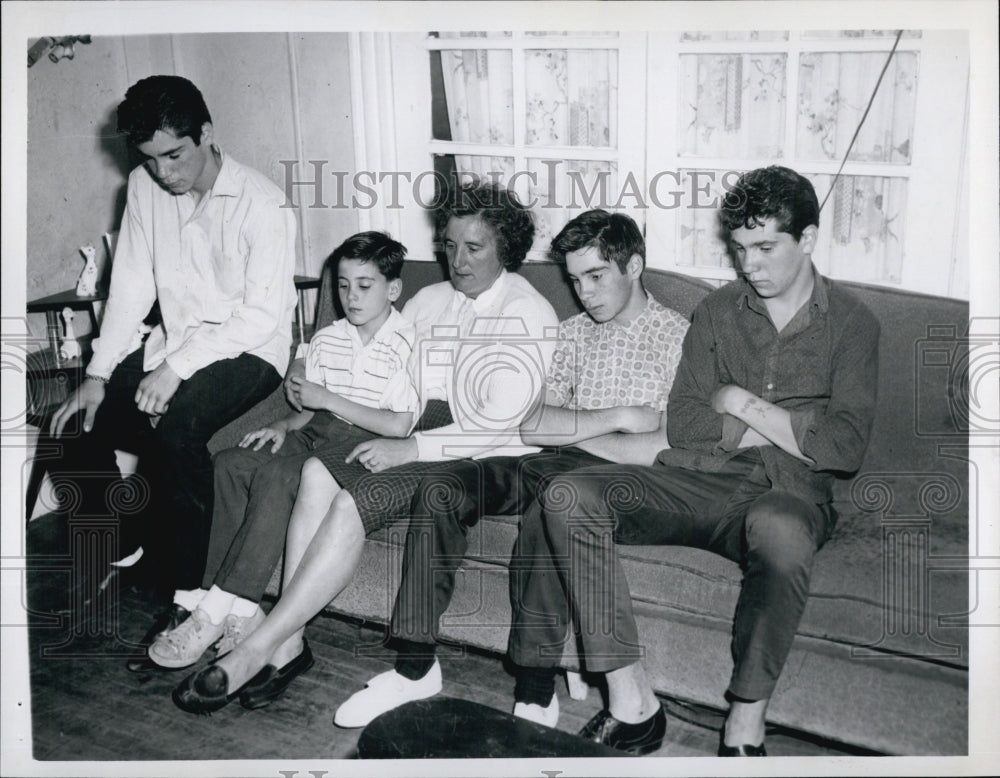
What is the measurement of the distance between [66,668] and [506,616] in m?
1.11

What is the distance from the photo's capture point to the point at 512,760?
5.31 ft

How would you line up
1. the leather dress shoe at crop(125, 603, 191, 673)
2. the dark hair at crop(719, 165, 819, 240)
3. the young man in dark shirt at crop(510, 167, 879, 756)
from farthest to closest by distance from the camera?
the leather dress shoe at crop(125, 603, 191, 673)
the dark hair at crop(719, 165, 819, 240)
the young man in dark shirt at crop(510, 167, 879, 756)

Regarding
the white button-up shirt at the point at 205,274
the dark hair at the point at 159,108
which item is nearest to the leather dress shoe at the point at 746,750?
the white button-up shirt at the point at 205,274

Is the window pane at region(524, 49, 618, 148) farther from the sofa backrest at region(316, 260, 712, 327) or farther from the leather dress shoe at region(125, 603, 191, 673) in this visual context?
the leather dress shoe at region(125, 603, 191, 673)

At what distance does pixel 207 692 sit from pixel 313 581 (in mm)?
317

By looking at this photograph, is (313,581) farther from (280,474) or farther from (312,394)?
(312,394)

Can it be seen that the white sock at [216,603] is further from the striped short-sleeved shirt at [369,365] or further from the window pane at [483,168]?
the window pane at [483,168]

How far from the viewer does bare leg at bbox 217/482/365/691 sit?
1.94 meters

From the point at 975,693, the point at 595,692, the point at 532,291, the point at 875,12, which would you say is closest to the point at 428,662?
the point at 595,692

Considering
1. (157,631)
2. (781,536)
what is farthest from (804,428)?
(157,631)

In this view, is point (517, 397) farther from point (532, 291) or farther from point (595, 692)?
point (595, 692)

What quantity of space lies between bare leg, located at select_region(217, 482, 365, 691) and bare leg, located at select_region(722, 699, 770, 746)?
0.88 m

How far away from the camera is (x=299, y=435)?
2.28 metres

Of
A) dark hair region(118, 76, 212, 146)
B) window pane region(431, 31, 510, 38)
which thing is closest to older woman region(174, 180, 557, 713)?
window pane region(431, 31, 510, 38)
